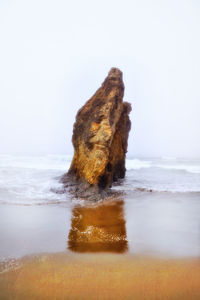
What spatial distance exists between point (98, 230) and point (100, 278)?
1.61 meters

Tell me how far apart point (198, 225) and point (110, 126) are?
558 centimetres

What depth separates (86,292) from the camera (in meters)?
2.39

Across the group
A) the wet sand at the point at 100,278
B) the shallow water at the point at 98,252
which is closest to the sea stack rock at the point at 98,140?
the shallow water at the point at 98,252

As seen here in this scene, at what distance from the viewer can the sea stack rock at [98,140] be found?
8.38 metres

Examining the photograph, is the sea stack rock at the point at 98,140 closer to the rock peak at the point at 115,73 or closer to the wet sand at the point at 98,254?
the rock peak at the point at 115,73

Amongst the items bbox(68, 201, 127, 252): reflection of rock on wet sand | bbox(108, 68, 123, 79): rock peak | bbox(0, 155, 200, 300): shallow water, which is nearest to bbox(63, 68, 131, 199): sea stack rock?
bbox(108, 68, 123, 79): rock peak

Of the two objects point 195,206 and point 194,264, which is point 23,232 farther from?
point 195,206

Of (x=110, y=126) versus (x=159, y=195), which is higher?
(x=110, y=126)

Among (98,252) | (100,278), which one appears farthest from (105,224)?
(100,278)

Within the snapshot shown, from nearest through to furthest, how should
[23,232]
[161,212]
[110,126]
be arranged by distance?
[23,232] < [161,212] < [110,126]

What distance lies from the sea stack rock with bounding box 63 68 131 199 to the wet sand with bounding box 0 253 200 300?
441 centimetres

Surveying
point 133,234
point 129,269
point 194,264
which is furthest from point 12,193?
point 194,264

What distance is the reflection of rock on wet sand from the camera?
136 inches

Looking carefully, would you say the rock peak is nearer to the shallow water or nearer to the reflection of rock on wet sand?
the reflection of rock on wet sand
